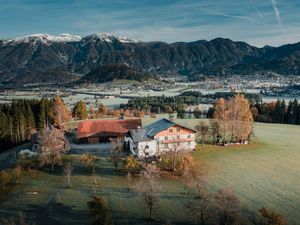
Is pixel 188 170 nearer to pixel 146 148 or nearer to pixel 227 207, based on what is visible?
pixel 146 148

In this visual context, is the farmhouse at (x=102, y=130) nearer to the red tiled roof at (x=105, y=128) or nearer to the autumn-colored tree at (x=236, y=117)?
the red tiled roof at (x=105, y=128)

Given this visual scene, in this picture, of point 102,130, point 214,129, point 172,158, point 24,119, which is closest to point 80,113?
point 24,119

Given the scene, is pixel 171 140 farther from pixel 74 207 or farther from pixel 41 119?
pixel 41 119

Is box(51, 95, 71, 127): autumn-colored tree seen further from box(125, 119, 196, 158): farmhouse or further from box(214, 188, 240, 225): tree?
box(214, 188, 240, 225): tree

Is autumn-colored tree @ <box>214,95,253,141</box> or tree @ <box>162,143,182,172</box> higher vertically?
autumn-colored tree @ <box>214,95,253,141</box>

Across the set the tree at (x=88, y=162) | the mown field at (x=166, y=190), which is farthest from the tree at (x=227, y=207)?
the tree at (x=88, y=162)

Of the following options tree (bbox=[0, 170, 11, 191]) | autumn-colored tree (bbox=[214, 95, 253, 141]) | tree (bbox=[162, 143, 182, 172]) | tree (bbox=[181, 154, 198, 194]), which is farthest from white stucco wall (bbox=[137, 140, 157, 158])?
tree (bbox=[0, 170, 11, 191])

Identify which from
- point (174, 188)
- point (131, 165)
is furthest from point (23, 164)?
point (174, 188)

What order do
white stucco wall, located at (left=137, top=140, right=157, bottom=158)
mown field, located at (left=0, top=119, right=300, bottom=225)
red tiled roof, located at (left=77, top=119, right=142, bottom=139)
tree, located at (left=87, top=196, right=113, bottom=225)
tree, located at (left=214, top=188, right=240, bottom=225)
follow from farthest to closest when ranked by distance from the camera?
red tiled roof, located at (left=77, top=119, right=142, bottom=139)
white stucco wall, located at (left=137, top=140, right=157, bottom=158)
mown field, located at (left=0, top=119, right=300, bottom=225)
tree, located at (left=214, top=188, right=240, bottom=225)
tree, located at (left=87, top=196, right=113, bottom=225)
